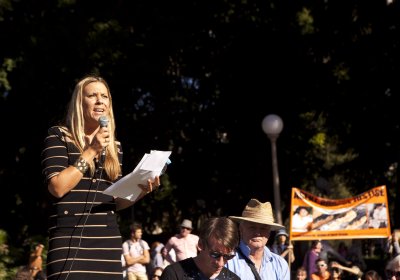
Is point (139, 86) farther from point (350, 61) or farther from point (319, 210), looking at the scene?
point (319, 210)

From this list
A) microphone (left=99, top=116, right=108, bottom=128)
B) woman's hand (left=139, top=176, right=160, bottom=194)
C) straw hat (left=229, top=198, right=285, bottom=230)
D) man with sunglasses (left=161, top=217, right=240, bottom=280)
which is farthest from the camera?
straw hat (left=229, top=198, right=285, bottom=230)

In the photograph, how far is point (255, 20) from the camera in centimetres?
2516

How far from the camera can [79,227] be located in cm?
394

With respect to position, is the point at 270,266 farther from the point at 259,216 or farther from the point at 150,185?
the point at 150,185

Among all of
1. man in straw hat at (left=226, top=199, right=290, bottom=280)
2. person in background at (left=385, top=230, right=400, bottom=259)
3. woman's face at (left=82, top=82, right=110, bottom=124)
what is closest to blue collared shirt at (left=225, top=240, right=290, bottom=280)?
man in straw hat at (left=226, top=199, right=290, bottom=280)

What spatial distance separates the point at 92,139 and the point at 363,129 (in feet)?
59.8

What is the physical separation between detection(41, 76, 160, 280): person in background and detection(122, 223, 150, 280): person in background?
10757 mm

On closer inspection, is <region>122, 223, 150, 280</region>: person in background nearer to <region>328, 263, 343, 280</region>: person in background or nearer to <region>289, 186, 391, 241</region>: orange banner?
<region>289, 186, 391, 241</region>: orange banner

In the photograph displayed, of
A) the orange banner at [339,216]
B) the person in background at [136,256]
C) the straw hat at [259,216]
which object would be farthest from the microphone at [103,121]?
the orange banner at [339,216]

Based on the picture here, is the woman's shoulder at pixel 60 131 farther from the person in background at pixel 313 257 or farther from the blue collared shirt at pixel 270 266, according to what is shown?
the person in background at pixel 313 257

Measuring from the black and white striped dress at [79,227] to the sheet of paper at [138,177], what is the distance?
121 mm

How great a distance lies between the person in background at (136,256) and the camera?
14.8 metres

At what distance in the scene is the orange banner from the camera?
595 inches

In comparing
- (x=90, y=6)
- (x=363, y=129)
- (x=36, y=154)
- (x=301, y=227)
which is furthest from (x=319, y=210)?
(x=90, y=6)
